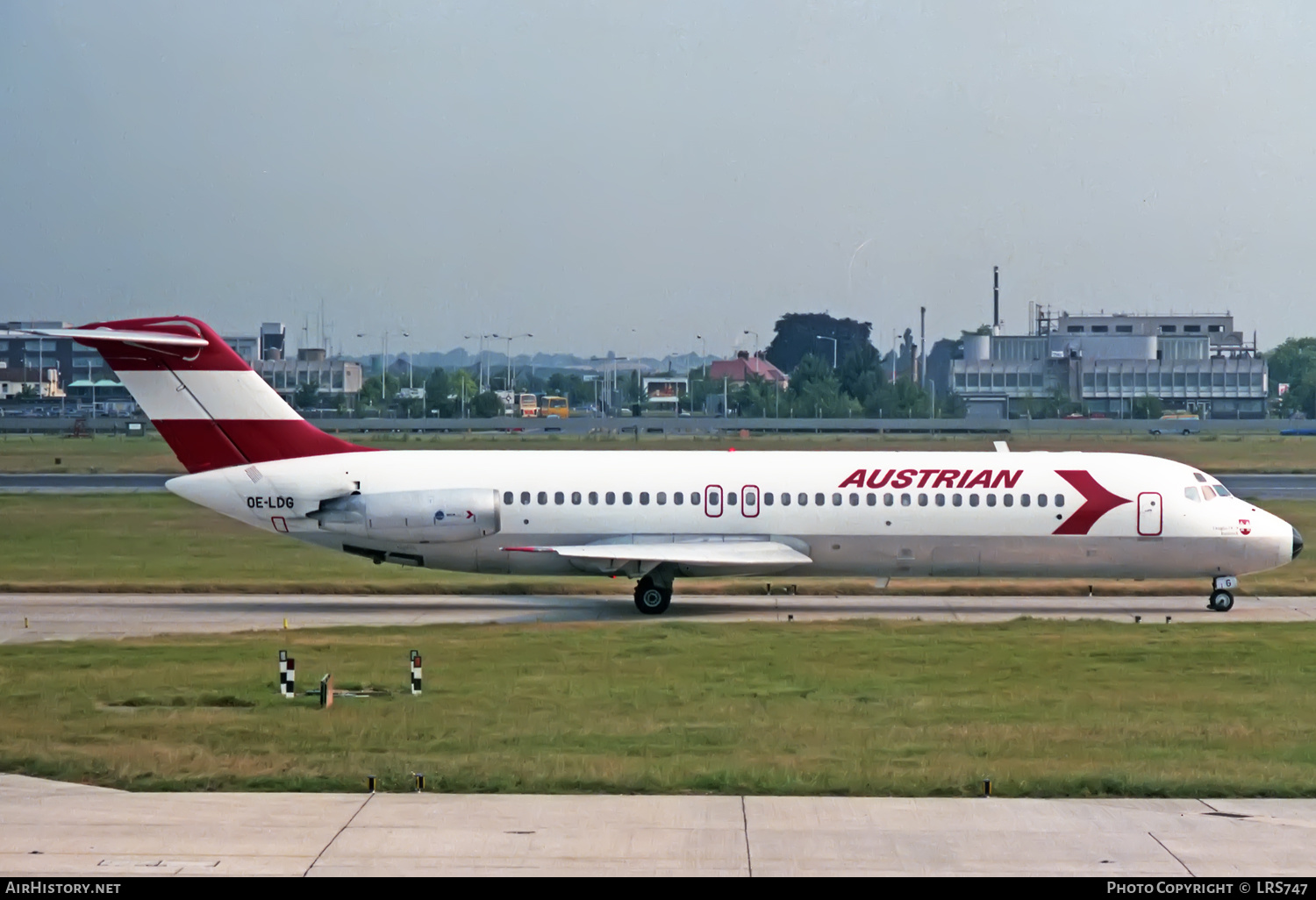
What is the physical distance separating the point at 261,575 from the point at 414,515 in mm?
8866

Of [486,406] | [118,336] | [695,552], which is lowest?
[695,552]

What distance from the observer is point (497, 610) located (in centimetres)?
3528

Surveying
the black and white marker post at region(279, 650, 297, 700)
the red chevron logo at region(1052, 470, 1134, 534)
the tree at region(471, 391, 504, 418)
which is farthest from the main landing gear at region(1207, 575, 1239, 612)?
the tree at region(471, 391, 504, 418)

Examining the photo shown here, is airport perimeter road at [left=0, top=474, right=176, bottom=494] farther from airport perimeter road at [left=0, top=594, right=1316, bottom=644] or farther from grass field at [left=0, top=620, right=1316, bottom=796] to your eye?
grass field at [left=0, top=620, right=1316, bottom=796]

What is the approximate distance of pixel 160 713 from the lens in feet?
70.4

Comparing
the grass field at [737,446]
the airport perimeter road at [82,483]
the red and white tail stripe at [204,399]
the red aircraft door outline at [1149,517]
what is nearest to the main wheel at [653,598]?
the red and white tail stripe at [204,399]

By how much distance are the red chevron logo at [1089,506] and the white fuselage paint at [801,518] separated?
12cm

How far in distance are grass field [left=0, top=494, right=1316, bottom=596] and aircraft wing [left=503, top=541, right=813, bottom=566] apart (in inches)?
164

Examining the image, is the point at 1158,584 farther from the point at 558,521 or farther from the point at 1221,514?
the point at 558,521

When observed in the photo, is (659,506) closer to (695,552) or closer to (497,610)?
(695,552)

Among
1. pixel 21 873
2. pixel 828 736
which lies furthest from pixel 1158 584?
pixel 21 873

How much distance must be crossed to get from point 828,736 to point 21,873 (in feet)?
33.1

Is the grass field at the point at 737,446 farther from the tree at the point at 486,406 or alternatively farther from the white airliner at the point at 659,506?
the white airliner at the point at 659,506

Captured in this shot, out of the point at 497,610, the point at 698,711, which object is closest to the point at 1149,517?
the point at 497,610
